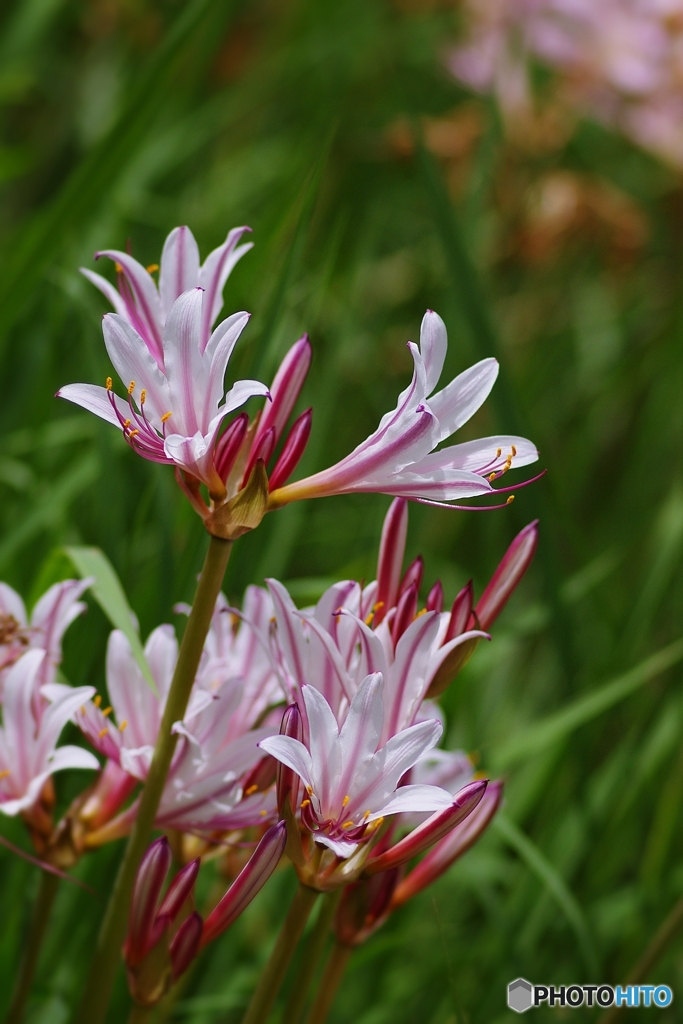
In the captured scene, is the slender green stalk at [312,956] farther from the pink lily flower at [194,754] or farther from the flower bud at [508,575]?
the flower bud at [508,575]

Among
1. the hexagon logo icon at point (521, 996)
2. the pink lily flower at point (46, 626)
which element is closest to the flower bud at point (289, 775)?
the pink lily flower at point (46, 626)

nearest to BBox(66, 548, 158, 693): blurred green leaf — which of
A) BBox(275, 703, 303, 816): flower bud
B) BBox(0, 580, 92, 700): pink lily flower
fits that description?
BBox(0, 580, 92, 700): pink lily flower

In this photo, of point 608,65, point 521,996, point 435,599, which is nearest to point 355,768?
point 435,599

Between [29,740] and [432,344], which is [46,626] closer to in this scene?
[29,740]

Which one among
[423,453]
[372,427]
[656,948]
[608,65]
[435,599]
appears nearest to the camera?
[423,453]

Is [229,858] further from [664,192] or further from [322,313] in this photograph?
[664,192]

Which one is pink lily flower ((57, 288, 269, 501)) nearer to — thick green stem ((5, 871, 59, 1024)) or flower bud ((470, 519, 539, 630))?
flower bud ((470, 519, 539, 630))
